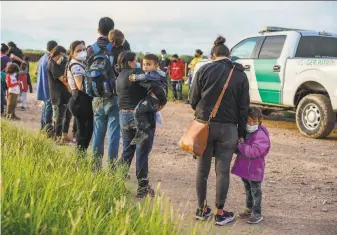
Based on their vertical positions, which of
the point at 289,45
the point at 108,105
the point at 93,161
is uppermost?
the point at 289,45

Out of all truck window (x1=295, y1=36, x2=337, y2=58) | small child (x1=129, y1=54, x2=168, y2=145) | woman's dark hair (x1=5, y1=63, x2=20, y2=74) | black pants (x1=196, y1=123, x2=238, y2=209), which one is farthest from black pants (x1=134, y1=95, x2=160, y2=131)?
woman's dark hair (x1=5, y1=63, x2=20, y2=74)

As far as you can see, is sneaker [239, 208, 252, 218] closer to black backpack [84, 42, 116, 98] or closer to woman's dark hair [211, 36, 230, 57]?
woman's dark hair [211, 36, 230, 57]

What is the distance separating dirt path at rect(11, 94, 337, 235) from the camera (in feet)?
15.6

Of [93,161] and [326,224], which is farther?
[93,161]

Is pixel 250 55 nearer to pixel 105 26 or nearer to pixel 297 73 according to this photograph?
pixel 297 73

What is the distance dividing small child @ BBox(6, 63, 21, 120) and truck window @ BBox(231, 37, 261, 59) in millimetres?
5073

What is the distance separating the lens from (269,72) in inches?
398

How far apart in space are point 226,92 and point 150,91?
999 mm

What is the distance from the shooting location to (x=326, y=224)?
191 inches

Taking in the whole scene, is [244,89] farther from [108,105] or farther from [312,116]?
[312,116]

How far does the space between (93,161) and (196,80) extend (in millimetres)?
1561

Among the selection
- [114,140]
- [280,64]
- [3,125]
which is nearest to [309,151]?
[280,64]

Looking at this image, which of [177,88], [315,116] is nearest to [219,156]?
[315,116]

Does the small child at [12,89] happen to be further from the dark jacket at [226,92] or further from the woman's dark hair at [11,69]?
the dark jacket at [226,92]
